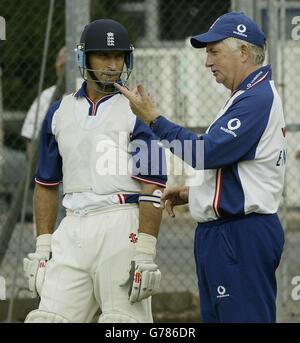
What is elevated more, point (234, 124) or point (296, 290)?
point (234, 124)

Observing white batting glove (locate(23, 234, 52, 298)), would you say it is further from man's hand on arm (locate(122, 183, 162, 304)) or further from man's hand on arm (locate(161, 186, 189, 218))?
man's hand on arm (locate(161, 186, 189, 218))

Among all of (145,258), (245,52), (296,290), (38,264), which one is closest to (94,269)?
(145,258)

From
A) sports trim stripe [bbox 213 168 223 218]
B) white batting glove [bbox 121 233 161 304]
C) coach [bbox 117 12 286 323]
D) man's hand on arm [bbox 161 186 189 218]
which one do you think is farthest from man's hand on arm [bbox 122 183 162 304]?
sports trim stripe [bbox 213 168 223 218]

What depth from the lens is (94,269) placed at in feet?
19.7

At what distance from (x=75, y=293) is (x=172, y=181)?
3.88 metres

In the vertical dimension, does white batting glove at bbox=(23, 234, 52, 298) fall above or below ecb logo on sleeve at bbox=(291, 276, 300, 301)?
above

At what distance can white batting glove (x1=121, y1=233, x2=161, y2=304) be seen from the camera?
588cm

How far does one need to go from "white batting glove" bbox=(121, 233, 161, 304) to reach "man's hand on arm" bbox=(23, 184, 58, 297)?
1.95 feet

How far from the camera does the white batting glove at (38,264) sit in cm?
620

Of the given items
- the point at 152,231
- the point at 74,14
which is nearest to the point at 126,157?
the point at 152,231

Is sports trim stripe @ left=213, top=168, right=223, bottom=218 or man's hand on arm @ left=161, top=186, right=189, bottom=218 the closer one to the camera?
sports trim stripe @ left=213, top=168, right=223, bottom=218

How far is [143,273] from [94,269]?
281 millimetres

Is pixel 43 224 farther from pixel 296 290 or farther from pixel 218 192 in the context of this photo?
pixel 296 290
